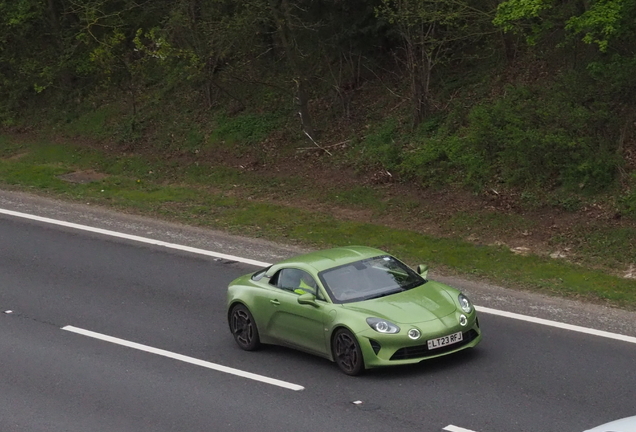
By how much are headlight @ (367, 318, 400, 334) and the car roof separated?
1.26m

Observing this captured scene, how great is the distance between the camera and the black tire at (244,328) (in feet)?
42.3

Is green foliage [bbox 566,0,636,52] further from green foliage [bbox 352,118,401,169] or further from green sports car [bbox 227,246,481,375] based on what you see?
green sports car [bbox 227,246,481,375]

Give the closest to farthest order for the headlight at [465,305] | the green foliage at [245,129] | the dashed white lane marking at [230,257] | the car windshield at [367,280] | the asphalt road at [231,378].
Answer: the asphalt road at [231,378], the headlight at [465,305], the car windshield at [367,280], the dashed white lane marking at [230,257], the green foliage at [245,129]

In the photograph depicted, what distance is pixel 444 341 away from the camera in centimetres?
1138

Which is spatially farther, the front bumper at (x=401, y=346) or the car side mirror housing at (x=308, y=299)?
the car side mirror housing at (x=308, y=299)

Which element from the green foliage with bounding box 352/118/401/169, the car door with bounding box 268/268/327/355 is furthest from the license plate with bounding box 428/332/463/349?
the green foliage with bounding box 352/118/401/169

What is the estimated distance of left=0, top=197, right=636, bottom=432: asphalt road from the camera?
10211mm

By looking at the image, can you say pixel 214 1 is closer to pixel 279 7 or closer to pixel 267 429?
pixel 279 7

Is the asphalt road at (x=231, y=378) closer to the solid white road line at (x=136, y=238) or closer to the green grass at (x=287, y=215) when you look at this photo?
the solid white road line at (x=136, y=238)

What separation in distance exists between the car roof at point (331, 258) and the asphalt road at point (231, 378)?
119 cm

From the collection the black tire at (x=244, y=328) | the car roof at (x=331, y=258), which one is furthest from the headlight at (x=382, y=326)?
the black tire at (x=244, y=328)

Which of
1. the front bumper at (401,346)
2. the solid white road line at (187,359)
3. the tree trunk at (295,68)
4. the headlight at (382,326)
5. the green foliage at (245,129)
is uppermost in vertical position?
the tree trunk at (295,68)

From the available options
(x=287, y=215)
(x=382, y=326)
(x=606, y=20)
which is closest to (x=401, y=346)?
(x=382, y=326)

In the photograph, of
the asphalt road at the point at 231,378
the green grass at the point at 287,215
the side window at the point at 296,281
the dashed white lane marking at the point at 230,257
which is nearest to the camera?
the asphalt road at the point at 231,378
